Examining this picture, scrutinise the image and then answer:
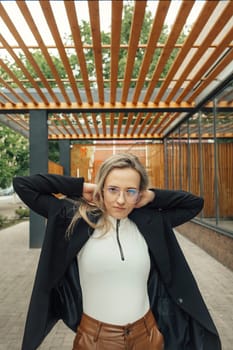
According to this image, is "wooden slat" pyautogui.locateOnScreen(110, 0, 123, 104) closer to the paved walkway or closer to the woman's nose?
the woman's nose

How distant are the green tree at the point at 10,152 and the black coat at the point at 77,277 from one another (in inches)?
751

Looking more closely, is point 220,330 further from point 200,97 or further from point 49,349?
point 200,97

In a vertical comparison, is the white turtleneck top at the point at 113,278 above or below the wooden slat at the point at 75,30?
below

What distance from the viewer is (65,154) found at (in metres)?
17.1

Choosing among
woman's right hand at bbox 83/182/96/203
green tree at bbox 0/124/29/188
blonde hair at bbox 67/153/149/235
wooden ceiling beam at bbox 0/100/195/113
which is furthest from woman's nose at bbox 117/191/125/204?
green tree at bbox 0/124/29/188

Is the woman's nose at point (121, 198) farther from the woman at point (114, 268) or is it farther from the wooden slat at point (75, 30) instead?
the wooden slat at point (75, 30)

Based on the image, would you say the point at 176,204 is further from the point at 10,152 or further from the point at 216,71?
the point at 10,152

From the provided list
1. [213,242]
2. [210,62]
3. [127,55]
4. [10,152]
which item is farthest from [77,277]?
[10,152]

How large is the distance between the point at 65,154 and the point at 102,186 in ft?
50.5

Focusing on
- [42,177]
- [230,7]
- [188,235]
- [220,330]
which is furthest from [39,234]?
[42,177]

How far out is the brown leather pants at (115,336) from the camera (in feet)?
5.63

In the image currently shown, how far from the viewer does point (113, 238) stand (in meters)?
1.82

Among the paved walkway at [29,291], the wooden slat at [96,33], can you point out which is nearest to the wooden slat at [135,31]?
the wooden slat at [96,33]

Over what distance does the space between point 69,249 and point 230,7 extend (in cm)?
388
